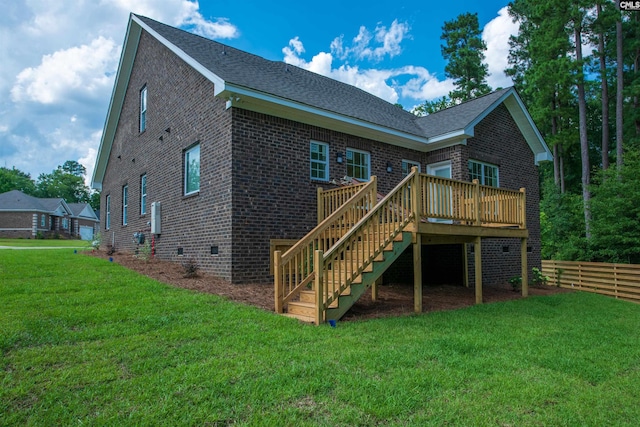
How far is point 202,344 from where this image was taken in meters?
4.59

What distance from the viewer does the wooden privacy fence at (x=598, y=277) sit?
38.9 ft

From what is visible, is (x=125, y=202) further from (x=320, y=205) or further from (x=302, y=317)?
(x=302, y=317)

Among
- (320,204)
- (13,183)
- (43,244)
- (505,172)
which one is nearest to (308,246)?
(320,204)

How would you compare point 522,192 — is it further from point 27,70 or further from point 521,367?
point 27,70

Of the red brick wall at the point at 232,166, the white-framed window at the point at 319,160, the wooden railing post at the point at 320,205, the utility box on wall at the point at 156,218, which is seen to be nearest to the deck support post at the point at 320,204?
the wooden railing post at the point at 320,205

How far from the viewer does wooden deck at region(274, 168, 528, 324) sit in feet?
20.4

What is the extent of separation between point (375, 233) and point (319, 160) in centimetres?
323

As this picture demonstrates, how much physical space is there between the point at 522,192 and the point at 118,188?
1363 centimetres

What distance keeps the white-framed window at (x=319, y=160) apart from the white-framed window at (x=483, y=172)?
188 inches

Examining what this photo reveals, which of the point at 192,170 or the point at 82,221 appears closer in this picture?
the point at 192,170

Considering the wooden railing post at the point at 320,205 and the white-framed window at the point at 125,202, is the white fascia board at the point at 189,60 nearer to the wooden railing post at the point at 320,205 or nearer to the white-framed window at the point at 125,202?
the wooden railing post at the point at 320,205

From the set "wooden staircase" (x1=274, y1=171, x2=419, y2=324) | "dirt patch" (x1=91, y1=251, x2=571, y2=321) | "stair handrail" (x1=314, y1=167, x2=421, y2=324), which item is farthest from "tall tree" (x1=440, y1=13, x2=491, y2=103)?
"wooden staircase" (x1=274, y1=171, x2=419, y2=324)

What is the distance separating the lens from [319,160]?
10.2 meters

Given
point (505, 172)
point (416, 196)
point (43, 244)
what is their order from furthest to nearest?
point (43, 244) < point (505, 172) < point (416, 196)
